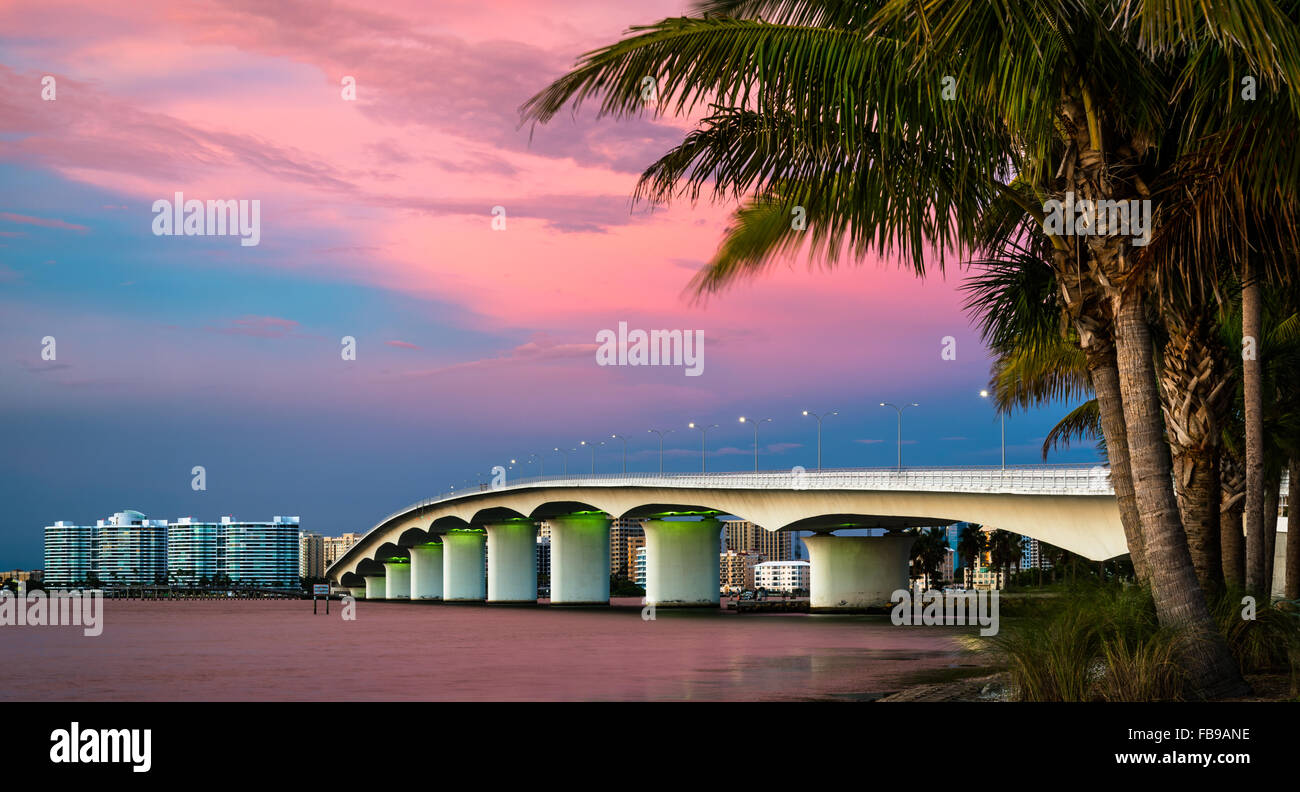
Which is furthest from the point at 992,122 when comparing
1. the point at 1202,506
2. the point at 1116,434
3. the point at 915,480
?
the point at 915,480

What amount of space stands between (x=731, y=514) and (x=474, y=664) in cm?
5449

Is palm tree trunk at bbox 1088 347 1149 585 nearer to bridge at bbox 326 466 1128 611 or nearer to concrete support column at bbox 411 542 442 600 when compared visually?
bridge at bbox 326 466 1128 611

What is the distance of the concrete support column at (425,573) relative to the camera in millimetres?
165750

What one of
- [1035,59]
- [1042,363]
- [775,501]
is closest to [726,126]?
[1035,59]

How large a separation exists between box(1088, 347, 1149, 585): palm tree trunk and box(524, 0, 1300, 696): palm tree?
40 millimetres

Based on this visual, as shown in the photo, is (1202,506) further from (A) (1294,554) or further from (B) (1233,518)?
(A) (1294,554)

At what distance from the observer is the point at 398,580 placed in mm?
187875

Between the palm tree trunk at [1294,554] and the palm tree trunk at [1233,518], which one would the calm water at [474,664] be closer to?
the palm tree trunk at [1233,518]
